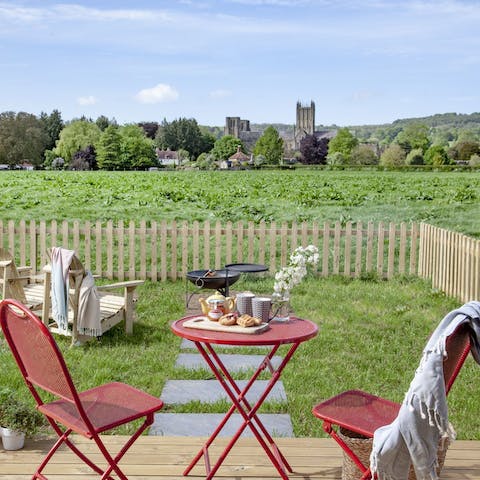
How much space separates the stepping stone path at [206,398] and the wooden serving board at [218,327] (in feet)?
3.83

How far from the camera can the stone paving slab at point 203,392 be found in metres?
6.21

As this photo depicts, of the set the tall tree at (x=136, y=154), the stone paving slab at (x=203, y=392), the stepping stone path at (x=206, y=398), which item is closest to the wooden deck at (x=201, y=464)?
the stepping stone path at (x=206, y=398)

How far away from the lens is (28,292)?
9.08 metres

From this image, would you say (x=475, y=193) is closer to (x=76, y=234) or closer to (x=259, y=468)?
(x=76, y=234)

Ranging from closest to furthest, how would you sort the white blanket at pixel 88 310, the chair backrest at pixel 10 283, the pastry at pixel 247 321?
the pastry at pixel 247 321 < the white blanket at pixel 88 310 < the chair backrest at pixel 10 283

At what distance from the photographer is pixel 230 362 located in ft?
24.3

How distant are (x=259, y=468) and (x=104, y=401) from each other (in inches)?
41.8

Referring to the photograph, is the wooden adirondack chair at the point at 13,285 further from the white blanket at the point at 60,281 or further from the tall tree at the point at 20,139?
the tall tree at the point at 20,139

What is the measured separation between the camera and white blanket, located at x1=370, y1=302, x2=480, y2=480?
114 inches

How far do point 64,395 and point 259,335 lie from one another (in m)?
1.23

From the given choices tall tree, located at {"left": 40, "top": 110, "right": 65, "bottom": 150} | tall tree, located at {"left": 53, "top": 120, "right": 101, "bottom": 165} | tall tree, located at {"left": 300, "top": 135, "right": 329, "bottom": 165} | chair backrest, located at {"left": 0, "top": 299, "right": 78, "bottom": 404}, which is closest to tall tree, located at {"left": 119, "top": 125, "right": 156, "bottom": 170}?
tall tree, located at {"left": 53, "top": 120, "right": 101, "bottom": 165}

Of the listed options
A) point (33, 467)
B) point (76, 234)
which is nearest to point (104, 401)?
point (33, 467)

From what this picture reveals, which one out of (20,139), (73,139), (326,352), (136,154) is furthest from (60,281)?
(73,139)

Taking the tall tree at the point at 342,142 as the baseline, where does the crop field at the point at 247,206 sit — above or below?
below
